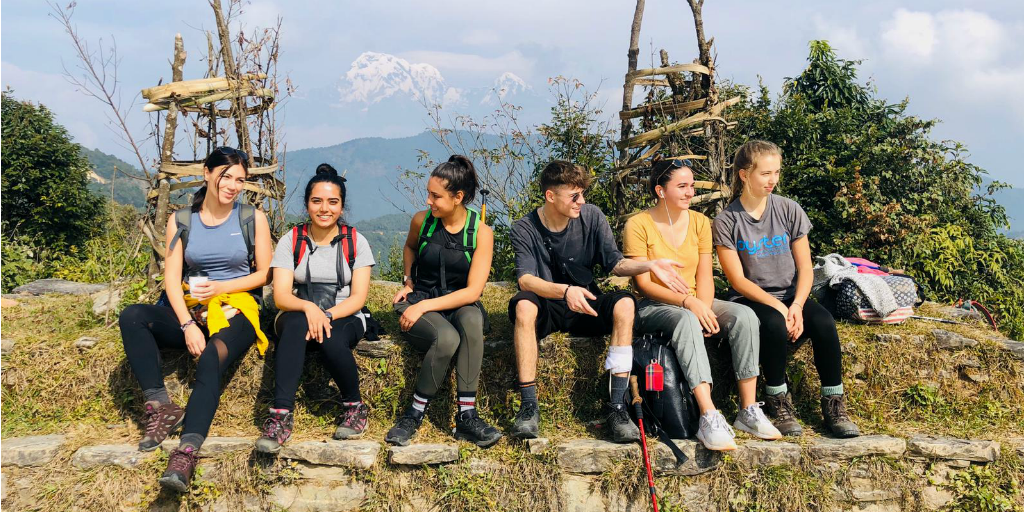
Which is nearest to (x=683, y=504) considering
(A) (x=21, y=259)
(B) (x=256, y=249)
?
(B) (x=256, y=249)

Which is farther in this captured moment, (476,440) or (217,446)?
(476,440)

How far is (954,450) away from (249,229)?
4679 millimetres

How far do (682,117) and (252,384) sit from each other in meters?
4.32

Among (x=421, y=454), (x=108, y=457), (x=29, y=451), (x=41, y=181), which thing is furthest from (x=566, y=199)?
(x=41, y=181)

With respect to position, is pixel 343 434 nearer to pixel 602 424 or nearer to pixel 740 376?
pixel 602 424

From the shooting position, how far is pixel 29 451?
3871 millimetres

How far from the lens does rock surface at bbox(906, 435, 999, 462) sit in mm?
4051

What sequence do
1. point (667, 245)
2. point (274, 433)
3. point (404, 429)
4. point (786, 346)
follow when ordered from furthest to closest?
point (667, 245) < point (786, 346) < point (404, 429) < point (274, 433)

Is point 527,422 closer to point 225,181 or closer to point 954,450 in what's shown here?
point 225,181

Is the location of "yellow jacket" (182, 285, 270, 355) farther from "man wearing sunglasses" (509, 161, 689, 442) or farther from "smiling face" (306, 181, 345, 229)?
"man wearing sunglasses" (509, 161, 689, 442)

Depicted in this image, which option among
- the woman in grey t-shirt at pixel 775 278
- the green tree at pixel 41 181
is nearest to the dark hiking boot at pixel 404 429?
the woman in grey t-shirt at pixel 775 278

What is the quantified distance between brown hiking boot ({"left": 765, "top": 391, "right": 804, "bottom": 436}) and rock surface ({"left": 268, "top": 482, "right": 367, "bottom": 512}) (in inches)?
102

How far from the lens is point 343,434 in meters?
4.02

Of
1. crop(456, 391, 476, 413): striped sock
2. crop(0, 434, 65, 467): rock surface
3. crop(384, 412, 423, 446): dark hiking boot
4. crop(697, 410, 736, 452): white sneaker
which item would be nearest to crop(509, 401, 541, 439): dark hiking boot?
crop(456, 391, 476, 413): striped sock
